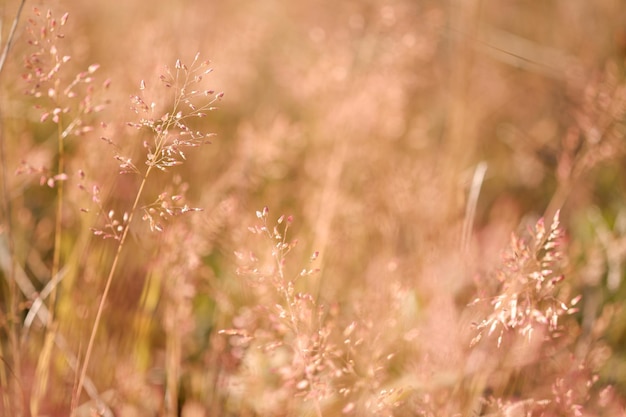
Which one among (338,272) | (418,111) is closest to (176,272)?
(338,272)

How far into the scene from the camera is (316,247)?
4.33 ft

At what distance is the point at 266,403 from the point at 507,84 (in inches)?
74.3

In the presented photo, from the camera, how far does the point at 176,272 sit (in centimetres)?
97

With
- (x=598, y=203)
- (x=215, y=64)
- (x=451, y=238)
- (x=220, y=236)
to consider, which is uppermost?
(x=215, y=64)

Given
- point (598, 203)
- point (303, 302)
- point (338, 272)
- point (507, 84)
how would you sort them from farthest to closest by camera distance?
point (507, 84)
point (598, 203)
point (338, 272)
point (303, 302)

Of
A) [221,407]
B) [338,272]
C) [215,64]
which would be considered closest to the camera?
[221,407]

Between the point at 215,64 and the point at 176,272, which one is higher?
the point at 215,64

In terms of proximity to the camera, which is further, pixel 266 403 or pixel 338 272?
pixel 338 272

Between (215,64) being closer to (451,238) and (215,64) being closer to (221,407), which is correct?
(451,238)

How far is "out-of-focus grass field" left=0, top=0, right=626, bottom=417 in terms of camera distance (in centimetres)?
89

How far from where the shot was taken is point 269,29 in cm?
284

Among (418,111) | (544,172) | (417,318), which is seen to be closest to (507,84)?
(418,111)

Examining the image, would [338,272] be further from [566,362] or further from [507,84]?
[507,84]

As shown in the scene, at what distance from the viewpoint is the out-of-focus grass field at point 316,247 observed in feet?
2.92
